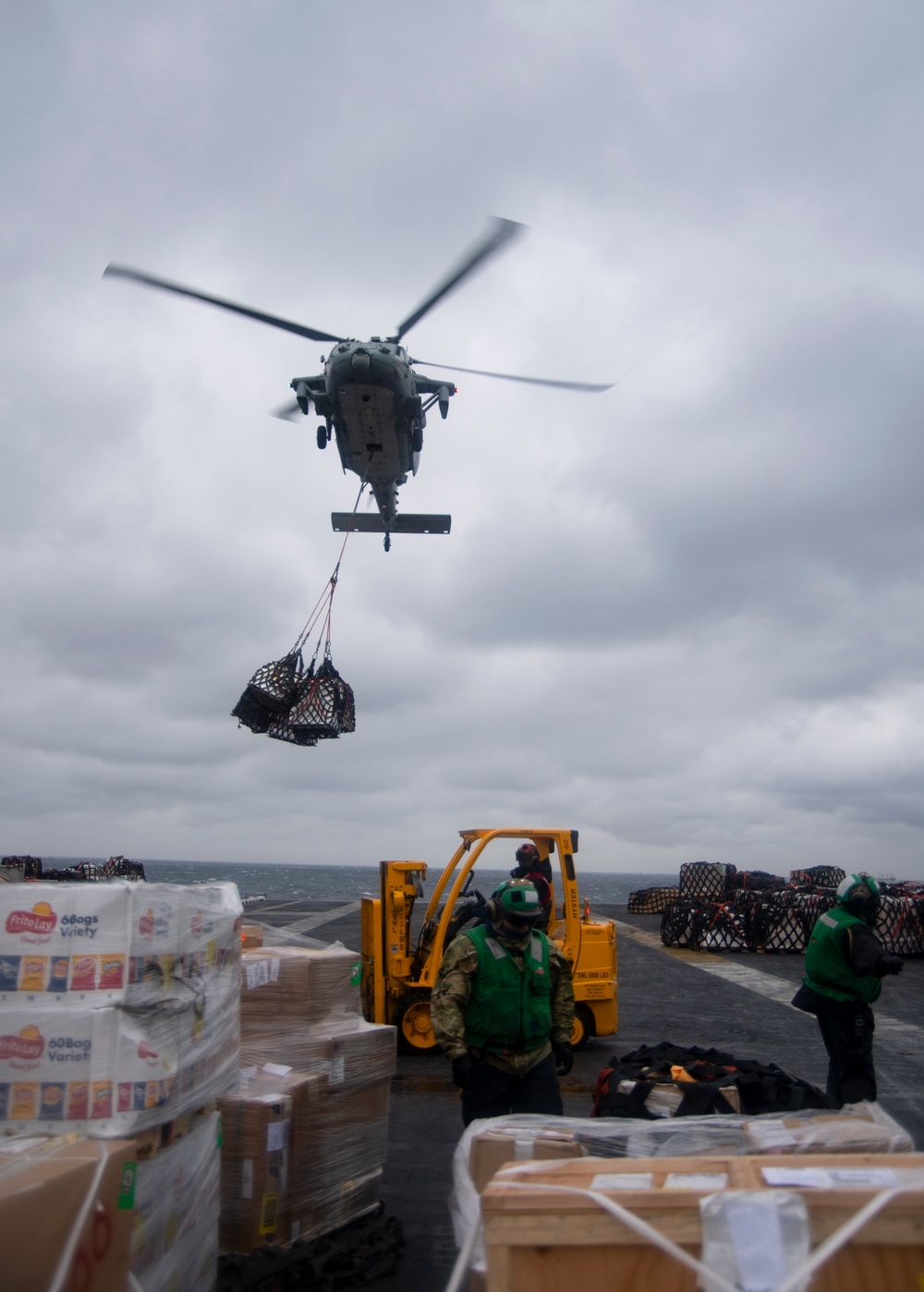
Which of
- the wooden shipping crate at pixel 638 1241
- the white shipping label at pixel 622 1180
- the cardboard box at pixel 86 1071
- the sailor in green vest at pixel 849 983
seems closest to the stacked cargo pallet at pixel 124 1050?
the cardboard box at pixel 86 1071

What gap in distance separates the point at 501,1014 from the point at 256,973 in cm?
140

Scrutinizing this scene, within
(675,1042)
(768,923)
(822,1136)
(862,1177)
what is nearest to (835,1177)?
(862,1177)

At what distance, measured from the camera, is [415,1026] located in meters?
9.17

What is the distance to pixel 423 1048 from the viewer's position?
30.2 feet

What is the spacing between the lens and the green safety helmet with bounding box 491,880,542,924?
4.59 metres

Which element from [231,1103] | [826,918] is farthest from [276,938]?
[826,918]

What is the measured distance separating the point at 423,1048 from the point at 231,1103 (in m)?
5.32

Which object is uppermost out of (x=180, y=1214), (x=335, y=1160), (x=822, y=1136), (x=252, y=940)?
(x=252, y=940)

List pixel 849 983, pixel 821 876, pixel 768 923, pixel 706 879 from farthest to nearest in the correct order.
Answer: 1. pixel 821 876
2. pixel 706 879
3. pixel 768 923
4. pixel 849 983

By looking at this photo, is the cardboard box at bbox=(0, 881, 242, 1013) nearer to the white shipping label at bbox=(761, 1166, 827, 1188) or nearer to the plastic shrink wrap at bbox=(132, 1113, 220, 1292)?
the plastic shrink wrap at bbox=(132, 1113, 220, 1292)

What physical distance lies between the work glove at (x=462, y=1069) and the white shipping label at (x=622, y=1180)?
7.68 feet

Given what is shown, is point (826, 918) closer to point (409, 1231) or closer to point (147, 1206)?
point (409, 1231)

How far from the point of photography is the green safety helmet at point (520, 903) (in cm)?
459

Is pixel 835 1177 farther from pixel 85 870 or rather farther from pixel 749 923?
pixel 85 870
